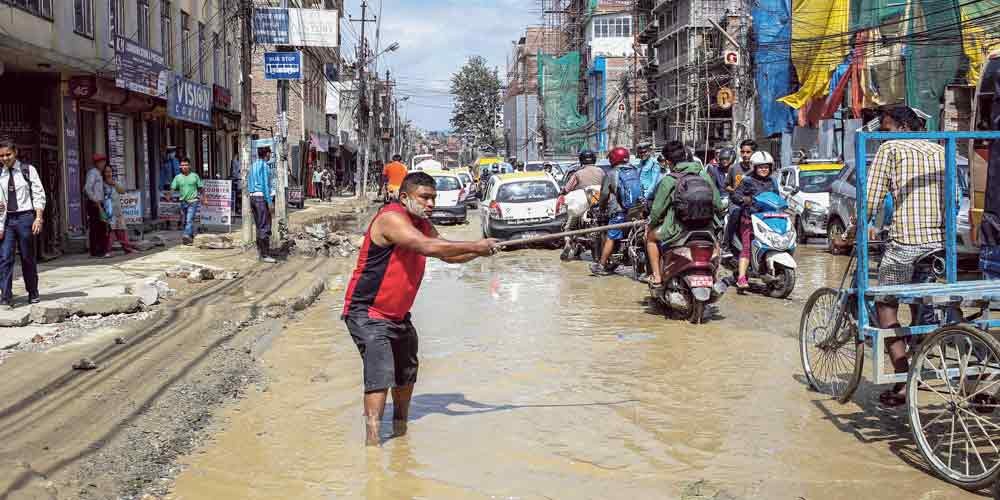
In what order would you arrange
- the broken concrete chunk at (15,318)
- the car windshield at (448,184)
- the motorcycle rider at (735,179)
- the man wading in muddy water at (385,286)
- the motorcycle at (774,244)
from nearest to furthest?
the man wading in muddy water at (385,286) → the broken concrete chunk at (15,318) → the motorcycle at (774,244) → the motorcycle rider at (735,179) → the car windshield at (448,184)

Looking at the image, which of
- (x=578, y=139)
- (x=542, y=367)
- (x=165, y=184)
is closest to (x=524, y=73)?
(x=578, y=139)

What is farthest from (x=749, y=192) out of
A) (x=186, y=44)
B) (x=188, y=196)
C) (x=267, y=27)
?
(x=186, y=44)

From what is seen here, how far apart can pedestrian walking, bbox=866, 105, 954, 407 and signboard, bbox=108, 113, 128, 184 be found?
60.5 feet

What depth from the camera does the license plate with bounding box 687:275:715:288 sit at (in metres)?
9.38

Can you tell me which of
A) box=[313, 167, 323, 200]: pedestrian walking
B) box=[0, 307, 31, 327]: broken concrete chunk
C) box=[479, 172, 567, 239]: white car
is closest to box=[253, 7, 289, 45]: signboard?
box=[479, 172, 567, 239]: white car

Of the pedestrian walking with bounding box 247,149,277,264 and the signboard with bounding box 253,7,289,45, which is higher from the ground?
the signboard with bounding box 253,7,289,45

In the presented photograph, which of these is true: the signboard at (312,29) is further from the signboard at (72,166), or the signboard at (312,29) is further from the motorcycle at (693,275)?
the motorcycle at (693,275)

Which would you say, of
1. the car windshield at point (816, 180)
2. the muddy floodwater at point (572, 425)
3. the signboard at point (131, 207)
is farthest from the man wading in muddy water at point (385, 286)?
the car windshield at point (816, 180)

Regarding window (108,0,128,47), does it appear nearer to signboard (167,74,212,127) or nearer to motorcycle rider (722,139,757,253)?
signboard (167,74,212,127)

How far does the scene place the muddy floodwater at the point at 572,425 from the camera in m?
4.84

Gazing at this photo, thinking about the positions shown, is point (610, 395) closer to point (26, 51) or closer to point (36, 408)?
point (36, 408)

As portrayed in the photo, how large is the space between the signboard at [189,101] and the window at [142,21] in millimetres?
1134

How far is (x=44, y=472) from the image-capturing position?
486cm

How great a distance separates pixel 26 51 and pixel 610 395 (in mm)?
10926
